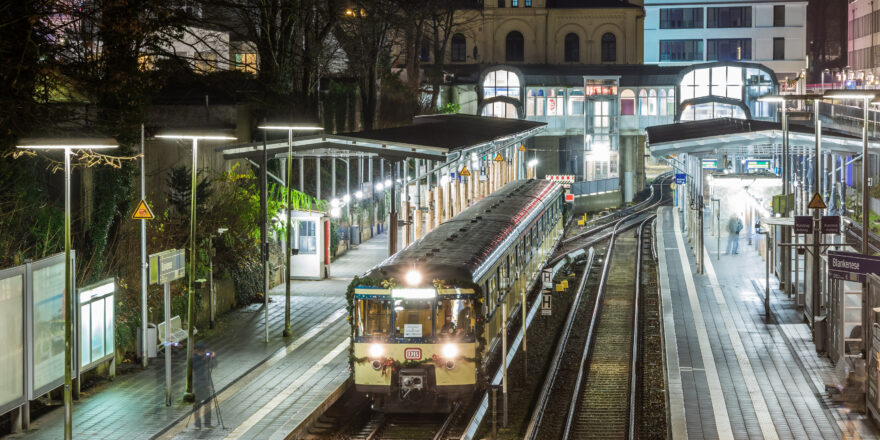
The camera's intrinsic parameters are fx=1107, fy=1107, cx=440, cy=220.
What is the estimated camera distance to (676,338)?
25312mm

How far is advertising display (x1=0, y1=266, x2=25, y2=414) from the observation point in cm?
1684

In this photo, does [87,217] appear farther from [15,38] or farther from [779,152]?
[779,152]

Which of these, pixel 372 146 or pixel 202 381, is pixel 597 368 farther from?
pixel 202 381

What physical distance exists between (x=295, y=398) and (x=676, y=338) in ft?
32.4

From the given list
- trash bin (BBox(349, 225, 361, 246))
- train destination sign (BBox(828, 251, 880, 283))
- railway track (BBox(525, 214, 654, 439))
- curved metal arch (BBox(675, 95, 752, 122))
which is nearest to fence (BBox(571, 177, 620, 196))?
curved metal arch (BBox(675, 95, 752, 122))

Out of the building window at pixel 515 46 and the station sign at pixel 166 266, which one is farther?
the building window at pixel 515 46

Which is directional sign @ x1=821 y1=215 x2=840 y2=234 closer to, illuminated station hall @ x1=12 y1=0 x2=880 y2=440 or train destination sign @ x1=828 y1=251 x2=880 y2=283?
illuminated station hall @ x1=12 y1=0 x2=880 y2=440

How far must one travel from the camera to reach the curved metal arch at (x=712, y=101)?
215 ft

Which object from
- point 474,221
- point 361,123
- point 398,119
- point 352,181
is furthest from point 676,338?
point 398,119

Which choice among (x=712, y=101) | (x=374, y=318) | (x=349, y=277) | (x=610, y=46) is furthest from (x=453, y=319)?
(x=610, y=46)

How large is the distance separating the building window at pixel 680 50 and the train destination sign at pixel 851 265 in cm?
7710

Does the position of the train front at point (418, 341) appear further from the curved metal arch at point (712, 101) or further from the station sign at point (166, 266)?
the curved metal arch at point (712, 101)

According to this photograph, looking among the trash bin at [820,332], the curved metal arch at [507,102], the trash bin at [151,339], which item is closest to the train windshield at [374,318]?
the trash bin at [151,339]

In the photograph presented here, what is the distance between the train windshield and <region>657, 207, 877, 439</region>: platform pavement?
4.93 metres
